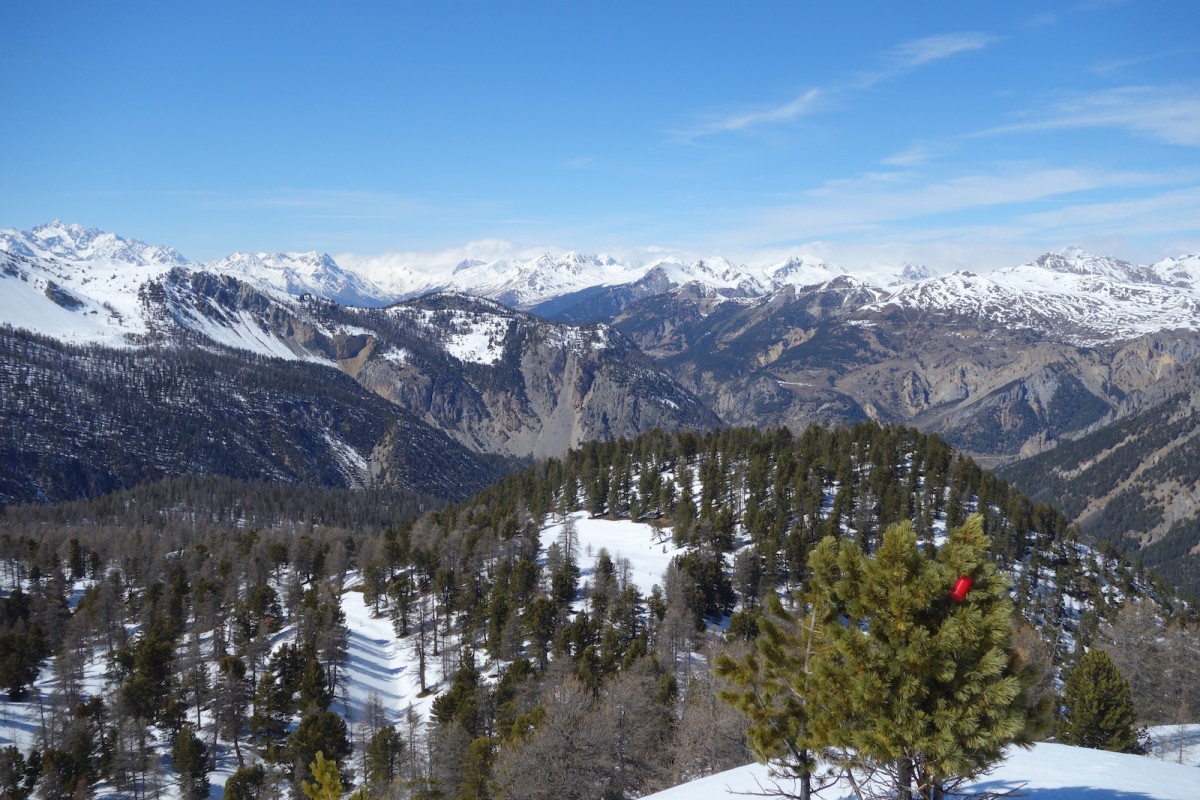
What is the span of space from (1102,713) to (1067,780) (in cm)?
2455

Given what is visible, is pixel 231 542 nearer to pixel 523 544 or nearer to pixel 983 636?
pixel 523 544

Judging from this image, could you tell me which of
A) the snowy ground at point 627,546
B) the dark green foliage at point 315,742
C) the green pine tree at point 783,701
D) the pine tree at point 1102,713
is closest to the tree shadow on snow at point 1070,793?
the green pine tree at point 783,701

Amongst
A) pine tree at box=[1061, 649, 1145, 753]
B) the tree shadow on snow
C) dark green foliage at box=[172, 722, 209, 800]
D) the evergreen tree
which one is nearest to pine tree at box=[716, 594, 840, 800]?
the tree shadow on snow

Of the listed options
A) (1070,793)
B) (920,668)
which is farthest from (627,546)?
(920,668)

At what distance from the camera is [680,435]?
5763 inches

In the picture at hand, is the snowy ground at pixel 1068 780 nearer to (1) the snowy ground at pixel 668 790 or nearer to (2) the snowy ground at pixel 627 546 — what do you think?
(1) the snowy ground at pixel 668 790

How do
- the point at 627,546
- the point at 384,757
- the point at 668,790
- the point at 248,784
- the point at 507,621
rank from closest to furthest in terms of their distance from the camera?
1. the point at 668,790
2. the point at 248,784
3. the point at 384,757
4. the point at 507,621
5. the point at 627,546

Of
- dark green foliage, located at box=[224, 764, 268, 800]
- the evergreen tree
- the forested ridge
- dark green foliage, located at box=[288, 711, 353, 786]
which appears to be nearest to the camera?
the evergreen tree

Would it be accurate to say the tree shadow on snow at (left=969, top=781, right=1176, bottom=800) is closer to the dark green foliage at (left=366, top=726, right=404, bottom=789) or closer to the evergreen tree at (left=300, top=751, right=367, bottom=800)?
the evergreen tree at (left=300, top=751, right=367, bottom=800)

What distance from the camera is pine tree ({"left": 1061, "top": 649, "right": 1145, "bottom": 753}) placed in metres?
41.4

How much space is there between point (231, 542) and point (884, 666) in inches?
5350

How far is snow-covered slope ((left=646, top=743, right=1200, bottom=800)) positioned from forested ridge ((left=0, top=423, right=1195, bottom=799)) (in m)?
9.02

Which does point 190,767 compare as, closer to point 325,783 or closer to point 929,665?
point 325,783

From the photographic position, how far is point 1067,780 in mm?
23047
